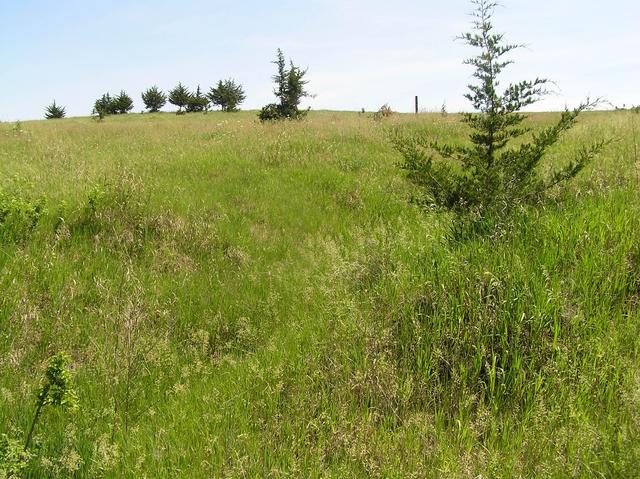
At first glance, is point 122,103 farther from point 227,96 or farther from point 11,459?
point 11,459

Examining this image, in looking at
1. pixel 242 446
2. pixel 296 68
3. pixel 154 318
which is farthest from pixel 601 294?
pixel 296 68

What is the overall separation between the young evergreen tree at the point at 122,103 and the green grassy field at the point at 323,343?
42.5 metres

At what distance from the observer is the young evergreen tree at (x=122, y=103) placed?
43.8 metres

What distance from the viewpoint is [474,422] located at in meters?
2.50

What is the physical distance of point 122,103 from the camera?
4416 centimetres

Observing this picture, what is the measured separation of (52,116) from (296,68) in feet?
123

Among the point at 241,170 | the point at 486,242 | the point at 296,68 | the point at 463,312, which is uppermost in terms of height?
the point at 296,68

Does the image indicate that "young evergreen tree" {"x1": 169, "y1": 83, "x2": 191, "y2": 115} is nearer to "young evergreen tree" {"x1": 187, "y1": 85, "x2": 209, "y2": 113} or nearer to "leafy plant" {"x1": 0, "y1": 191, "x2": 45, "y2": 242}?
"young evergreen tree" {"x1": 187, "y1": 85, "x2": 209, "y2": 113}

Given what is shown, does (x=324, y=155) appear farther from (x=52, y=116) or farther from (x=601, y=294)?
(x=52, y=116)

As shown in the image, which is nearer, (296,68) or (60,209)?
(60,209)

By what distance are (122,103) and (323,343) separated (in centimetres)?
4753

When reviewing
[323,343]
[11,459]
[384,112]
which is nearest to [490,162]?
[323,343]

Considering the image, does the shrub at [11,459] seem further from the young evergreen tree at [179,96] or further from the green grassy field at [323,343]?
the young evergreen tree at [179,96]

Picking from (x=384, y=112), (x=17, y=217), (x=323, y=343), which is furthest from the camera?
(x=384, y=112)
